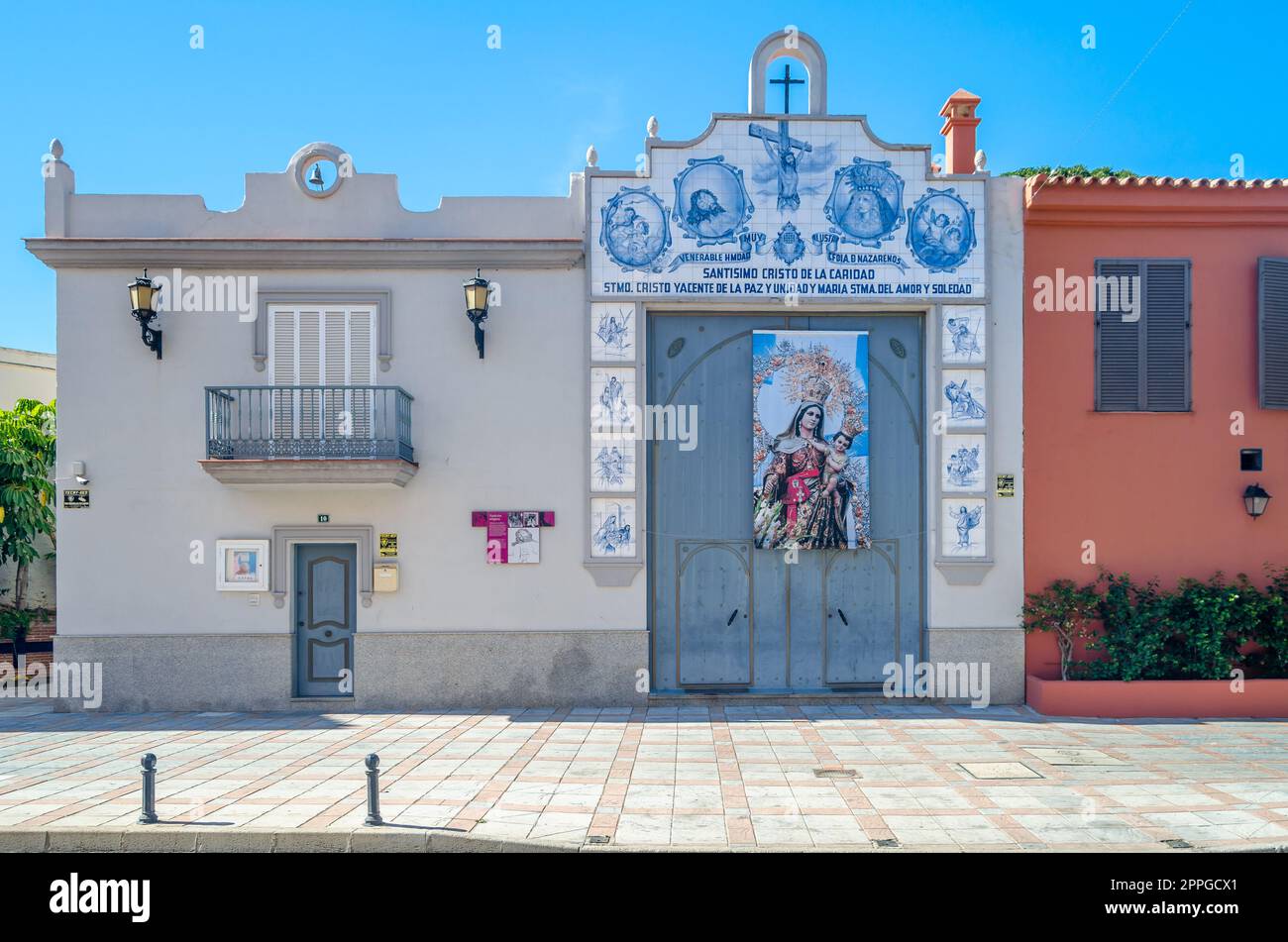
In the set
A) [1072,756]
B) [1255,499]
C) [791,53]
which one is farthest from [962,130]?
[1072,756]

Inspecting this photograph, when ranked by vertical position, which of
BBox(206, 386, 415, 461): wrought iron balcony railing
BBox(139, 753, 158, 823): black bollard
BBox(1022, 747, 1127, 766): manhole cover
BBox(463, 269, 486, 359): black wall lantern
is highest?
BBox(463, 269, 486, 359): black wall lantern

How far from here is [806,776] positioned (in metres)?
8.86

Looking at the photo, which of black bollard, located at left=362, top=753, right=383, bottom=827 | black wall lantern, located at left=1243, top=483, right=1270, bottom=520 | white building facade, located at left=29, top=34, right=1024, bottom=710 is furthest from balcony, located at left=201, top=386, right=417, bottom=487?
black wall lantern, located at left=1243, top=483, right=1270, bottom=520

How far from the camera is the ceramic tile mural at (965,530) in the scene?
40.9 ft

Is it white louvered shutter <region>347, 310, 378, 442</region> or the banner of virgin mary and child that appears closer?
white louvered shutter <region>347, 310, 378, 442</region>

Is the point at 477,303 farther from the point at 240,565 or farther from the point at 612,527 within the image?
the point at 240,565

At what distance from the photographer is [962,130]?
1303 centimetres

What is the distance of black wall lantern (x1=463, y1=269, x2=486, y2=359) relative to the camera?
1215 cm

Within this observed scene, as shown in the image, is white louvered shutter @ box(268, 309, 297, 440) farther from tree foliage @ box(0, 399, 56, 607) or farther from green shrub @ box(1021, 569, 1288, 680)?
green shrub @ box(1021, 569, 1288, 680)

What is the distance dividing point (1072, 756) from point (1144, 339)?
6.11m

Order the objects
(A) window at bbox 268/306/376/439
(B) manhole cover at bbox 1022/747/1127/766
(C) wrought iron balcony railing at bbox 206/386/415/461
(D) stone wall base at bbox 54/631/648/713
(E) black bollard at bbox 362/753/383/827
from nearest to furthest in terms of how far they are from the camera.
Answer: (E) black bollard at bbox 362/753/383/827, (B) manhole cover at bbox 1022/747/1127/766, (C) wrought iron balcony railing at bbox 206/386/415/461, (D) stone wall base at bbox 54/631/648/713, (A) window at bbox 268/306/376/439

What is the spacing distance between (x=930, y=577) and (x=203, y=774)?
9004mm

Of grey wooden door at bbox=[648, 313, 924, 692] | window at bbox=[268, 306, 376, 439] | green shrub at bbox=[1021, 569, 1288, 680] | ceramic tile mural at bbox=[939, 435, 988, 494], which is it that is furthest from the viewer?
grey wooden door at bbox=[648, 313, 924, 692]

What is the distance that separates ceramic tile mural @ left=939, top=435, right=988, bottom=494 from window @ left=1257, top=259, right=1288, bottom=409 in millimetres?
3897
